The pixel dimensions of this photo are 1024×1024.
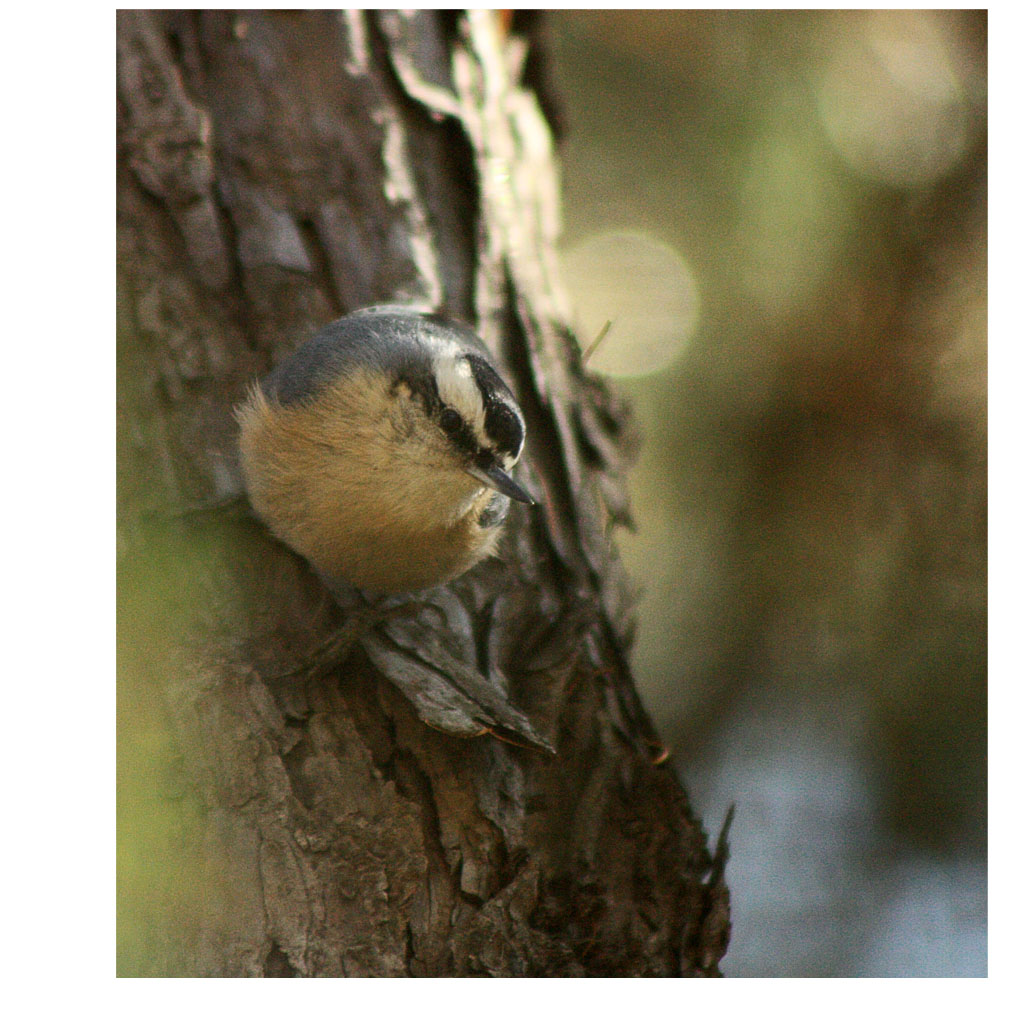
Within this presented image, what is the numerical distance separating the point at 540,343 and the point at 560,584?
1.98 feet

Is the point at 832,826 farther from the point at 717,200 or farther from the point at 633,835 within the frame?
the point at 717,200

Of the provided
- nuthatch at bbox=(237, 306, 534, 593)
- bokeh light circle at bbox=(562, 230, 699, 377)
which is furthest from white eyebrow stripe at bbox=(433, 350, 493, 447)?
bokeh light circle at bbox=(562, 230, 699, 377)

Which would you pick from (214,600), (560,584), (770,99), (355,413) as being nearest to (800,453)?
(770,99)

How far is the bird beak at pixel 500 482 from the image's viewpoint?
1.37 metres

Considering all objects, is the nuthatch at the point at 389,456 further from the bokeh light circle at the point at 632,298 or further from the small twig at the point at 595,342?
the bokeh light circle at the point at 632,298

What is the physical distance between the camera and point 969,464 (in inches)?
78.3

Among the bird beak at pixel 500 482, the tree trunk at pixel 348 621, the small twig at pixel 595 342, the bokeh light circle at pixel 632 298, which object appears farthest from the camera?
the bokeh light circle at pixel 632 298

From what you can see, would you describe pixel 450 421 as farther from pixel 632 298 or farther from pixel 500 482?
pixel 632 298

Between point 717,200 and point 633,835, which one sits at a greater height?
point 717,200

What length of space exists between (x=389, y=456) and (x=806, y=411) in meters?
1.50

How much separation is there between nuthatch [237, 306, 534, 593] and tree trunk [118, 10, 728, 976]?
110 mm

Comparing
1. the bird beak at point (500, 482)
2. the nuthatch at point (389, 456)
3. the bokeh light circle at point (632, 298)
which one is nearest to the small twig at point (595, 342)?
the bokeh light circle at point (632, 298)

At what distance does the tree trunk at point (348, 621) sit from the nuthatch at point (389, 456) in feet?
0.36

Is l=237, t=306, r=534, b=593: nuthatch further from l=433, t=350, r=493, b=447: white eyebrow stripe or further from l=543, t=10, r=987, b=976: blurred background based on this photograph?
l=543, t=10, r=987, b=976: blurred background
